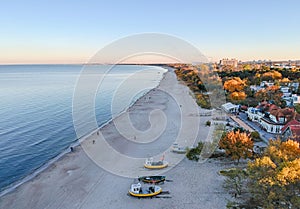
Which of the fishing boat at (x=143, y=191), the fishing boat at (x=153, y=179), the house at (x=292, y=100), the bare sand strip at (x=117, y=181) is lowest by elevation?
the bare sand strip at (x=117, y=181)

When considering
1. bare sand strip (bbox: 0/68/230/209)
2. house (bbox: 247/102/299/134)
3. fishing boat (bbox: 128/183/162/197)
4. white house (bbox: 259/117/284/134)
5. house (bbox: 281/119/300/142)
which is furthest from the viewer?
house (bbox: 247/102/299/134)

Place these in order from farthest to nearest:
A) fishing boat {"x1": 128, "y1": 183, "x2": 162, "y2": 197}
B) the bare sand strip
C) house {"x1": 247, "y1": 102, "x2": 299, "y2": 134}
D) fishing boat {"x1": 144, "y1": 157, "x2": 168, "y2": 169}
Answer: house {"x1": 247, "y1": 102, "x2": 299, "y2": 134}
fishing boat {"x1": 144, "y1": 157, "x2": 168, "y2": 169}
fishing boat {"x1": 128, "y1": 183, "x2": 162, "y2": 197}
the bare sand strip

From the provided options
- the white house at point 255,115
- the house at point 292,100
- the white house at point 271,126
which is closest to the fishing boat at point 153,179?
the white house at point 271,126

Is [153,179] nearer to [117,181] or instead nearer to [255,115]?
[117,181]

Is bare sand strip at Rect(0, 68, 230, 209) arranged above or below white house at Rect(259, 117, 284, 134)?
below

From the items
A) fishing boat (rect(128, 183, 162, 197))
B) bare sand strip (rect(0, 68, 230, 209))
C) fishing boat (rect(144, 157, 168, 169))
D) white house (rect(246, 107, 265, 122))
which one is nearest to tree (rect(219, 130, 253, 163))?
bare sand strip (rect(0, 68, 230, 209))

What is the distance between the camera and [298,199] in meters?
10.9

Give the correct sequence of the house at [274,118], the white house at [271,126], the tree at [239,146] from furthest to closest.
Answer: the house at [274,118] < the white house at [271,126] < the tree at [239,146]

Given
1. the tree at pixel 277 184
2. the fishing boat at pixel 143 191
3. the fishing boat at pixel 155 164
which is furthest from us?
the fishing boat at pixel 155 164

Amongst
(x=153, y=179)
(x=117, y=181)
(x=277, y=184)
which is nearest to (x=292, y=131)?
(x=277, y=184)

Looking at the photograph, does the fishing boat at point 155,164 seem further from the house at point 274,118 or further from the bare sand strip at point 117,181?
the house at point 274,118

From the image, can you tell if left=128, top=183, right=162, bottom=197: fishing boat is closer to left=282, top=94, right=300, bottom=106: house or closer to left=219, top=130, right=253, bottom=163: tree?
left=219, top=130, right=253, bottom=163: tree

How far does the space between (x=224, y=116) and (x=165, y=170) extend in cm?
1816

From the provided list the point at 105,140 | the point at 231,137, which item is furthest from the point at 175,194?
the point at 105,140
